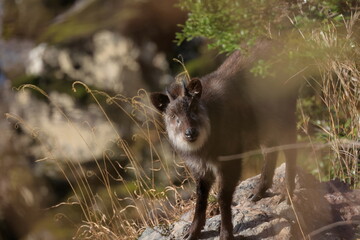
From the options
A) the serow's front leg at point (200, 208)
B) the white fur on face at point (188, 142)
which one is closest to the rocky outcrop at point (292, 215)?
the serow's front leg at point (200, 208)

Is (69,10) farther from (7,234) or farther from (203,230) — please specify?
(203,230)

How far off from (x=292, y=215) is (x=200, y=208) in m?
0.74

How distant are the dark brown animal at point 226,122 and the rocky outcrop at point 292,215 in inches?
6.0

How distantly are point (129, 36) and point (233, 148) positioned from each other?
5.41m

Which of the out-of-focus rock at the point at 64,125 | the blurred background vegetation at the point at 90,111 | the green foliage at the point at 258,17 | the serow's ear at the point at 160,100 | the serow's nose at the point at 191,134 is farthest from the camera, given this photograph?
the out-of-focus rock at the point at 64,125

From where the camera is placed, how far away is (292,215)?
14.8 feet

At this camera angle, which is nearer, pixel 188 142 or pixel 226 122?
pixel 188 142

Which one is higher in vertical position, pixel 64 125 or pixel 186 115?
pixel 186 115

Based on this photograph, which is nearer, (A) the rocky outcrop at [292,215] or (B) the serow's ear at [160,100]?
(A) the rocky outcrop at [292,215]

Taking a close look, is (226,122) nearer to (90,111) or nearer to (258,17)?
(258,17)

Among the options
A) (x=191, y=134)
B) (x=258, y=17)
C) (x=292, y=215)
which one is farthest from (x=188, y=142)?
(x=258, y=17)

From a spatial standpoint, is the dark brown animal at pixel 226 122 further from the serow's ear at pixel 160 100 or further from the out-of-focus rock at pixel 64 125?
the out-of-focus rock at pixel 64 125

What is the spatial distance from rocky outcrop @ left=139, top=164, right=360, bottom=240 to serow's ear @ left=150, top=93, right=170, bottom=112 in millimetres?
1048

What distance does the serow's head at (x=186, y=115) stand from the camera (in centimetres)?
442
